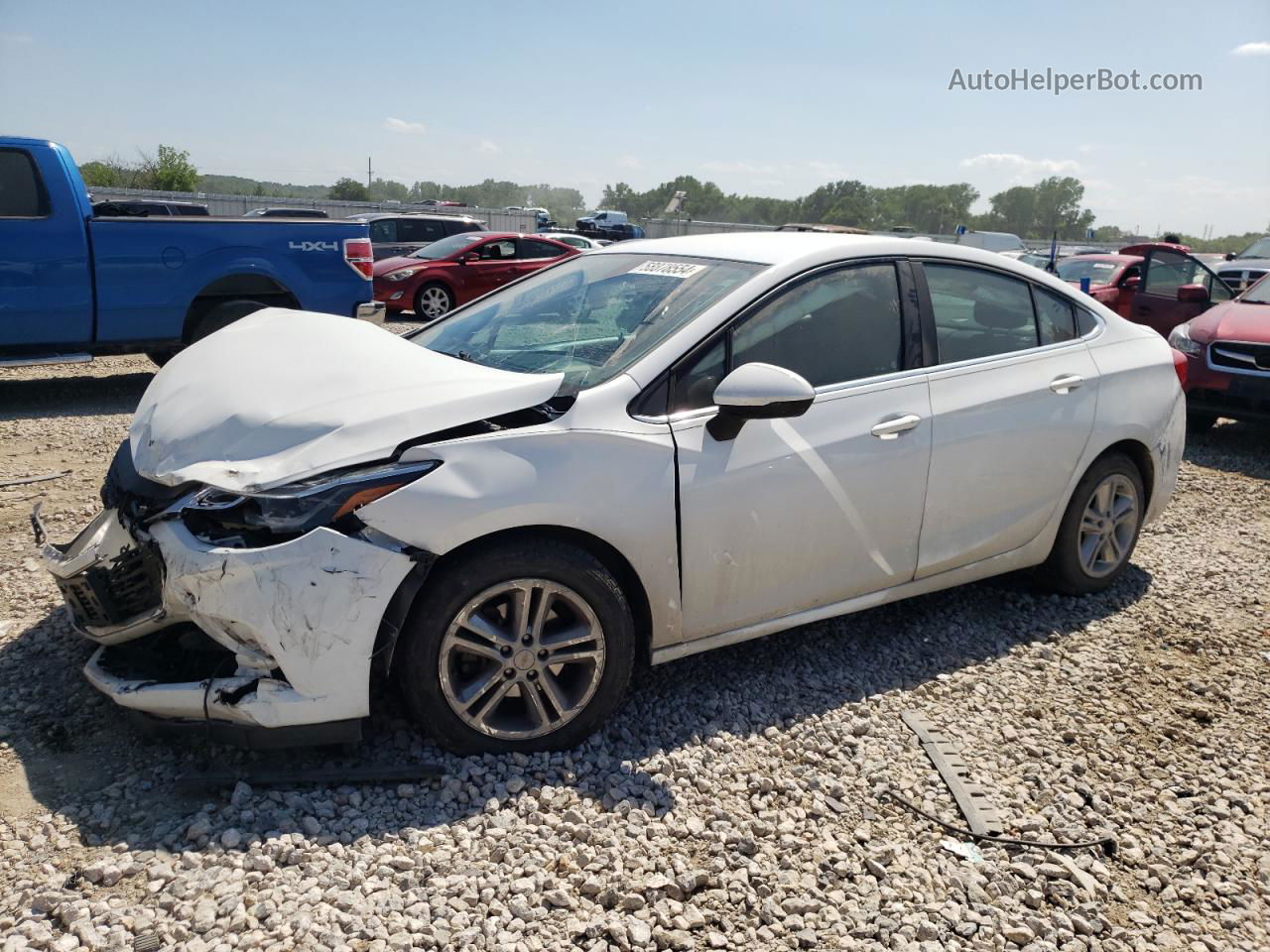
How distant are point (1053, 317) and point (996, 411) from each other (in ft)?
2.60

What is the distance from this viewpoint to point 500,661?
3.01 metres

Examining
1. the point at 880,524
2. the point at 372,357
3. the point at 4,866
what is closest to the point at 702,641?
the point at 880,524

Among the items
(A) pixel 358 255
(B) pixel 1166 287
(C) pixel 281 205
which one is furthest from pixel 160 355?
(C) pixel 281 205

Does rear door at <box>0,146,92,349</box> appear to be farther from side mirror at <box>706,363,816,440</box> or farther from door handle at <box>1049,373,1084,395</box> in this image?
door handle at <box>1049,373,1084,395</box>

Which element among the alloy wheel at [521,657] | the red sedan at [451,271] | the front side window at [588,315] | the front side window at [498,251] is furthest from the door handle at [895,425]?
the front side window at [498,251]

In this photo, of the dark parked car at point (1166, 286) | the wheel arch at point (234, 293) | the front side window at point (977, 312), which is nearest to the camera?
the front side window at point (977, 312)

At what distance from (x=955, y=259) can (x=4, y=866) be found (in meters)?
3.95

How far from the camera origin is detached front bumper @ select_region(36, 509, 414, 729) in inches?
108

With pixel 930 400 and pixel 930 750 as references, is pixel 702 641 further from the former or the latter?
pixel 930 400

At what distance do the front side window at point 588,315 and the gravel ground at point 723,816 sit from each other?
1.29 meters

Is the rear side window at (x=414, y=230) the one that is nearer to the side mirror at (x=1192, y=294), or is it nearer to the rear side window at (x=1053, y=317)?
the side mirror at (x=1192, y=294)

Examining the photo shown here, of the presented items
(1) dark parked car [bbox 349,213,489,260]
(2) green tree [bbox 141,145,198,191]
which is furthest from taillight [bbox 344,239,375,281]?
(2) green tree [bbox 141,145,198,191]

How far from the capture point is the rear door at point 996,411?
152 inches

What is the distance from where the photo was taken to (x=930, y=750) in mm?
3342
